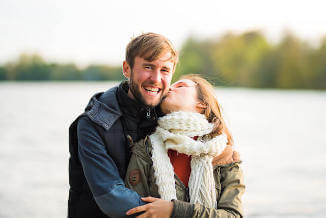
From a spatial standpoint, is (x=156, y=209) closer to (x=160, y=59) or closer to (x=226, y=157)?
(x=226, y=157)

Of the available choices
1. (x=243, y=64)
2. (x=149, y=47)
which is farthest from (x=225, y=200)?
(x=243, y=64)

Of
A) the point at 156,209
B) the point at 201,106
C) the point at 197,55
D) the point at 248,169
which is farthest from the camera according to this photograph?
the point at 197,55

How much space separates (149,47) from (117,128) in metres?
0.64

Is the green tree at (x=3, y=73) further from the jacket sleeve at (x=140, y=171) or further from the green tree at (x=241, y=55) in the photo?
the jacket sleeve at (x=140, y=171)

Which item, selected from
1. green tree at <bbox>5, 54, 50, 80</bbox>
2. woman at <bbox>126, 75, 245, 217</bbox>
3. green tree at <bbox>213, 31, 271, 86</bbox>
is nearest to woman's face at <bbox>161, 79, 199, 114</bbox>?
woman at <bbox>126, 75, 245, 217</bbox>

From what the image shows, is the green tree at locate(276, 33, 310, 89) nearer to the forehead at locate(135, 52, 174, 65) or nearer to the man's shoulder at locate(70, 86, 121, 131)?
the forehead at locate(135, 52, 174, 65)

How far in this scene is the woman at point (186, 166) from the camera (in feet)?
8.54

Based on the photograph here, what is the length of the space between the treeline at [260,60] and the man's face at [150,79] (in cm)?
3876

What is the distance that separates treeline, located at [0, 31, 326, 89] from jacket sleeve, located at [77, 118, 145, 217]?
3029 cm

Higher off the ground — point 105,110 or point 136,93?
point 136,93

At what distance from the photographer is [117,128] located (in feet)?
8.93

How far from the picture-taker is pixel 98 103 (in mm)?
2791

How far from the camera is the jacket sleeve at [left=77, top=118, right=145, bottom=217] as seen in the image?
2.53 metres

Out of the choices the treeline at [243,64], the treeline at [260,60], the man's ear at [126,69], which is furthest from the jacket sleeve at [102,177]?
the treeline at [260,60]
